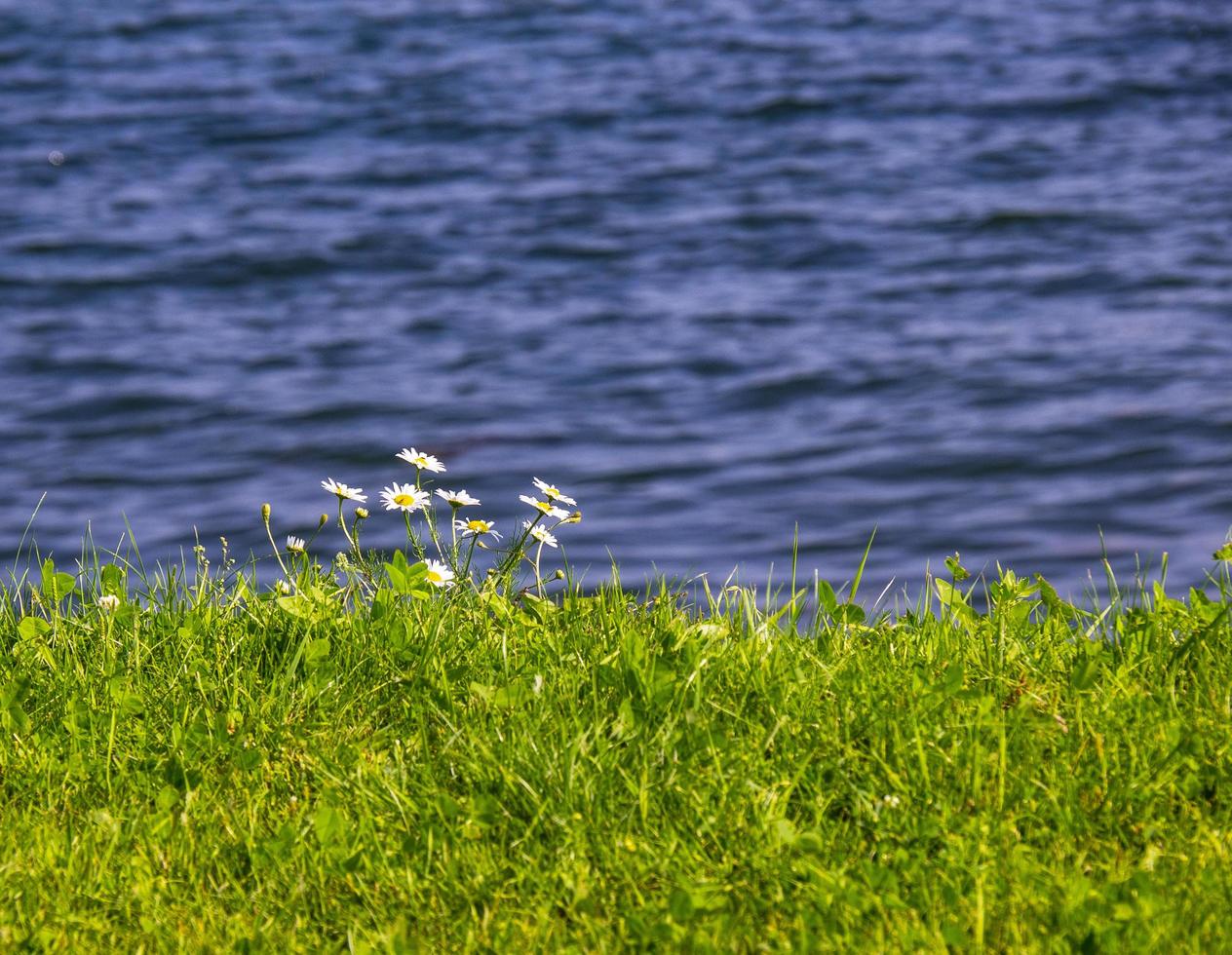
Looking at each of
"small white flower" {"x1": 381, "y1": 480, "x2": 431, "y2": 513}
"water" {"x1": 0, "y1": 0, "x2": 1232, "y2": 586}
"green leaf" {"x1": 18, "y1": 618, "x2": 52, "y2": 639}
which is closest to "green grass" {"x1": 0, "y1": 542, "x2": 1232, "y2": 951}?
"green leaf" {"x1": 18, "y1": 618, "x2": 52, "y2": 639}

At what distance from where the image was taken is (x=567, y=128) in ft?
52.1

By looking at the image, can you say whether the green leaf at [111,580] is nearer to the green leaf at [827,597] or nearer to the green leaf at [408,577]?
the green leaf at [408,577]

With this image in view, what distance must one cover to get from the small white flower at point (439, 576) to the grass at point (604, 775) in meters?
0.04

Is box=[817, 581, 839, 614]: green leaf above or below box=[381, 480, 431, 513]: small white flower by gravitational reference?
below

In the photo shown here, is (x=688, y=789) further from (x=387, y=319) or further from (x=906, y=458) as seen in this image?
(x=387, y=319)

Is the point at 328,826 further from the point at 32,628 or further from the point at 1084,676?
the point at 1084,676

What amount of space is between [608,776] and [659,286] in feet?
27.4

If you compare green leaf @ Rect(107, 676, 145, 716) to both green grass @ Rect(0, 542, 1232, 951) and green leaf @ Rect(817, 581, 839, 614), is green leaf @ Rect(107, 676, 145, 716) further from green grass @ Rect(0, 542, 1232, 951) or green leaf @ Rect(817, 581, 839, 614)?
green leaf @ Rect(817, 581, 839, 614)

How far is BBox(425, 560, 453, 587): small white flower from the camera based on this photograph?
3.75 m

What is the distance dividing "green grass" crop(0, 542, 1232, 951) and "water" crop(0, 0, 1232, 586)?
3360 millimetres

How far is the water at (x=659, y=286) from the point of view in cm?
799

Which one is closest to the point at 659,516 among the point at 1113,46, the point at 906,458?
the point at 906,458

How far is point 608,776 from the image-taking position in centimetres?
312

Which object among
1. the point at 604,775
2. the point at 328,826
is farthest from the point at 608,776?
the point at 328,826
